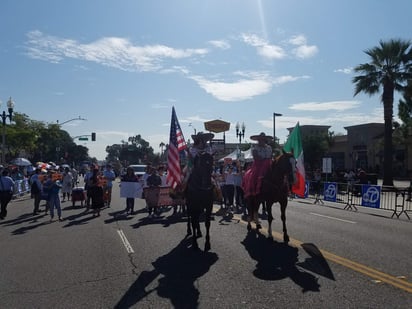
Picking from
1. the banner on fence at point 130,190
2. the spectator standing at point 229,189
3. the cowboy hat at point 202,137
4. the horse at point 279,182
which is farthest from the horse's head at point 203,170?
the spectator standing at point 229,189

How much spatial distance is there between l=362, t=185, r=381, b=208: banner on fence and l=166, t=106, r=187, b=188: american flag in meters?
10.9

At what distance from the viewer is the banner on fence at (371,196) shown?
61.9 feet

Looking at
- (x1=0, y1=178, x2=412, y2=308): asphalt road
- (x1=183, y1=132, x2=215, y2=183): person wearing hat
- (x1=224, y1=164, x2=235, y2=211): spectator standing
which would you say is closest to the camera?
(x1=0, y1=178, x2=412, y2=308): asphalt road

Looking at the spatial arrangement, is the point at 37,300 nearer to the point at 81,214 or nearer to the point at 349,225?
the point at 349,225

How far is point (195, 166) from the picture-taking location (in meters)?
9.56

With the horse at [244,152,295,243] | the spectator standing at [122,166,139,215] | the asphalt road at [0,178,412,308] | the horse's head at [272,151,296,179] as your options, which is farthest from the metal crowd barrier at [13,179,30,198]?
the horse's head at [272,151,296,179]

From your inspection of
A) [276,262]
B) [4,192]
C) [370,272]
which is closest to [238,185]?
[4,192]

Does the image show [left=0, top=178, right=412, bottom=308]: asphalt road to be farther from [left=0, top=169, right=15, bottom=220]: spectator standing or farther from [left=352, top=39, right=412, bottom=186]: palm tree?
[left=352, top=39, right=412, bottom=186]: palm tree

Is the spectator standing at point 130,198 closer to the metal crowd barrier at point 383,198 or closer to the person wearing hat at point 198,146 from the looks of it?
the person wearing hat at point 198,146

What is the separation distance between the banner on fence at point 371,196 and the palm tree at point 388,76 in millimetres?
14694

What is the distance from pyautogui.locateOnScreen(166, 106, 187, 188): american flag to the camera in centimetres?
1130

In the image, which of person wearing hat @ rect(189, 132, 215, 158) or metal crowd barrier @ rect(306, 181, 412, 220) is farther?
metal crowd barrier @ rect(306, 181, 412, 220)

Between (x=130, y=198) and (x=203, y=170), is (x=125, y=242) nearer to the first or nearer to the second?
(x=203, y=170)

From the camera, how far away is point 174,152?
11.5 m
